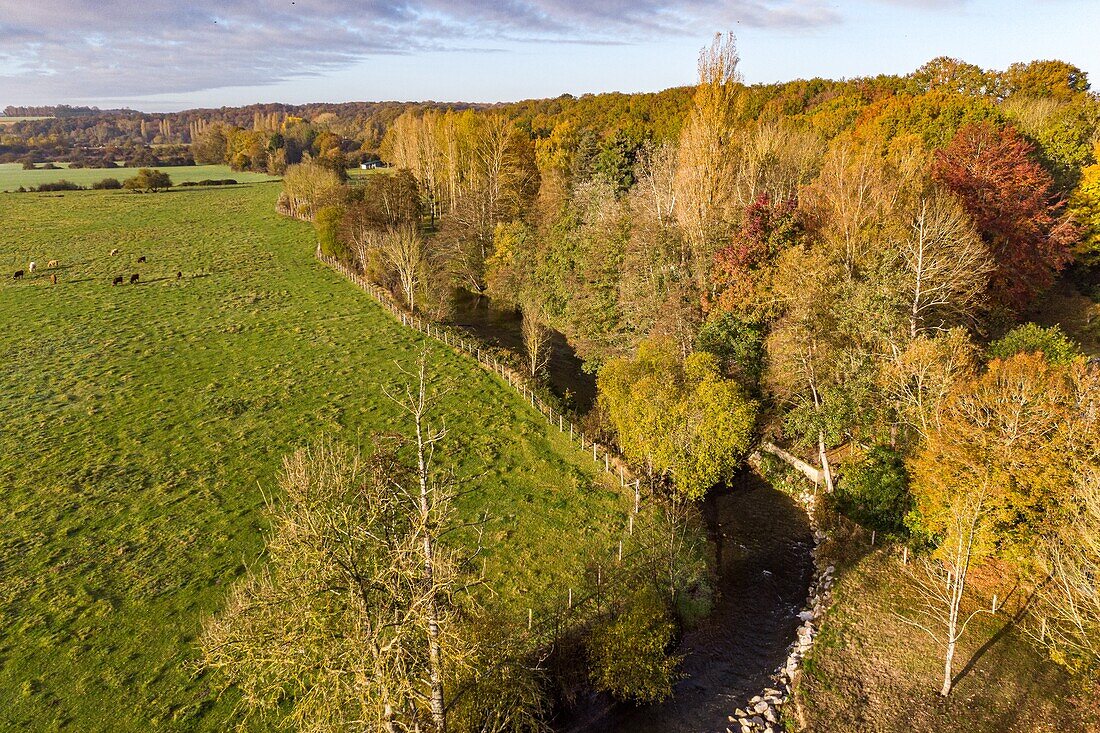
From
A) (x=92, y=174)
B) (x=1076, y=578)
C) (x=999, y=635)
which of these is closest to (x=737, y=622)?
(x=999, y=635)

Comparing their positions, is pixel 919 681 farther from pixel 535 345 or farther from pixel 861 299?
pixel 535 345

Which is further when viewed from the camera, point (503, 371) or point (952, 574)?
point (503, 371)

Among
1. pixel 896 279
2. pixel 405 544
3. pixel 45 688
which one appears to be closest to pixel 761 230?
pixel 896 279

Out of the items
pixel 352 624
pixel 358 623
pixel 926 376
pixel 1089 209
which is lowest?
pixel 352 624

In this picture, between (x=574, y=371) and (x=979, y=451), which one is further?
(x=574, y=371)

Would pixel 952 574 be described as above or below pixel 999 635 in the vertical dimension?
above

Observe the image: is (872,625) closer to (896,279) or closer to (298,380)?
(896,279)

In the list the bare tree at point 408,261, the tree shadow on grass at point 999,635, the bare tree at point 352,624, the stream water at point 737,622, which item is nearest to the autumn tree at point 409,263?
the bare tree at point 408,261
